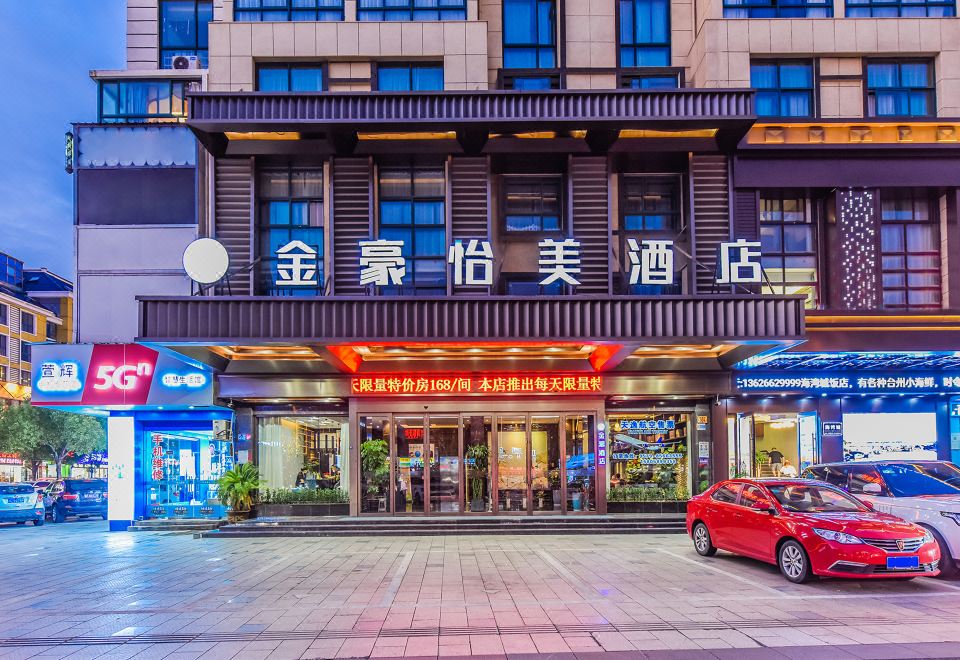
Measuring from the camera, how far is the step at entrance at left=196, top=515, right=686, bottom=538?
16984mm

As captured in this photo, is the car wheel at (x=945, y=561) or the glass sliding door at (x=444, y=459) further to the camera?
the glass sliding door at (x=444, y=459)

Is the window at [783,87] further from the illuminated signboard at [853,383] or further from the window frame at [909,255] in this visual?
the illuminated signboard at [853,383]

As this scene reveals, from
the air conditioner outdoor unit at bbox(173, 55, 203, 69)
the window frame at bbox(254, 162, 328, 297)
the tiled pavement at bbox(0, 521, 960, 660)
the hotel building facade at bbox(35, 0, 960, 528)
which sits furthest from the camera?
the air conditioner outdoor unit at bbox(173, 55, 203, 69)

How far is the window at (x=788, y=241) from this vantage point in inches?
755

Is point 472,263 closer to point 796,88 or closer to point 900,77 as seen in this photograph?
point 796,88

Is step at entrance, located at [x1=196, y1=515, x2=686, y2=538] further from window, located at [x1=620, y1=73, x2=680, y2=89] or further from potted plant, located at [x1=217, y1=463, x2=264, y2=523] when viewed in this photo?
window, located at [x1=620, y1=73, x2=680, y2=89]

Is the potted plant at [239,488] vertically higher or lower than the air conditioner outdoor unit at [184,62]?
lower

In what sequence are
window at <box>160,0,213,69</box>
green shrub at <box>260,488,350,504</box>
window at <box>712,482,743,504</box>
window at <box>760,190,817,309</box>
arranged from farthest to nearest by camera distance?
window at <box>160,0,213,69</box> → window at <box>760,190,817,309</box> → green shrub at <box>260,488,350,504</box> → window at <box>712,482,743,504</box>

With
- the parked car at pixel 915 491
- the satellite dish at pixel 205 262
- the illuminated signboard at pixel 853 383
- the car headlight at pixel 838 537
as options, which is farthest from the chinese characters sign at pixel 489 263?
the car headlight at pixel 838 537

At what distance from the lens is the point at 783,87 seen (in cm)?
1942

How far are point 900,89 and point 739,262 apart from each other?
7773 millimetres

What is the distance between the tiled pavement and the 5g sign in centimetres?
501

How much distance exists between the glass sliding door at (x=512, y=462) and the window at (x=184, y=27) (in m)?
13.9

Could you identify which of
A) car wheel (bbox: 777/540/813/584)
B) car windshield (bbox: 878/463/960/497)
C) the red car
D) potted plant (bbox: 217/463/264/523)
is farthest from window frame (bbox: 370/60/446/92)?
car wheel (bbox: 777/540/813/584)
